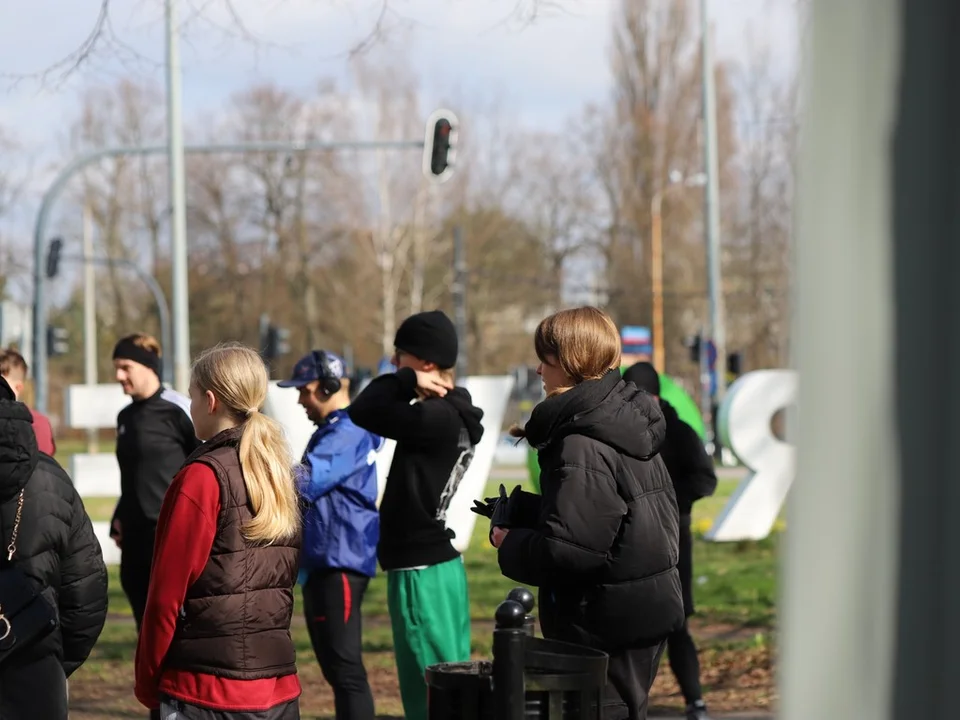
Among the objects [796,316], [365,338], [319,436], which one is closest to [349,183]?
[365,338]

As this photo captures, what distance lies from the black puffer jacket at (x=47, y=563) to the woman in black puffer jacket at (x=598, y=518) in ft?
5.49

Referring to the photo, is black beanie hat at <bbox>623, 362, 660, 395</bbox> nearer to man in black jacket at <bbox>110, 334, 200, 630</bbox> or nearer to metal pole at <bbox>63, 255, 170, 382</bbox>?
man in black jacket at <bbox>110, 334, 200, 630</bbox>

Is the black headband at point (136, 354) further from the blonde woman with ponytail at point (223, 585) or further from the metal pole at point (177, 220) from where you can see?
the metal pole at point (177, 220)

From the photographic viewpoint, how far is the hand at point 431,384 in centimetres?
579

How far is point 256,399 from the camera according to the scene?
411 centimetres

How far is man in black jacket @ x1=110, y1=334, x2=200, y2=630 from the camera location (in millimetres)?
6902

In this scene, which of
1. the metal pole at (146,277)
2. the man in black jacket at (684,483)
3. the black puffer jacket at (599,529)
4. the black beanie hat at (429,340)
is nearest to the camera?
the black puffer jacket at (599,529)

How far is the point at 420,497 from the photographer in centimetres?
571

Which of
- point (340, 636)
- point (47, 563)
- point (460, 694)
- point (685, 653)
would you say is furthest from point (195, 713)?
point (685, 653)

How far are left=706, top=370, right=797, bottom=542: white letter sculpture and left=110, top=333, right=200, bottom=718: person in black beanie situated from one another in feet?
26.5

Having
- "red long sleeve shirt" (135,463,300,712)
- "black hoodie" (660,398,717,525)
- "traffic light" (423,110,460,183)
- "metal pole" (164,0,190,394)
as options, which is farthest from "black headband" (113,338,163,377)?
"traffic light" (423,110,460,183)

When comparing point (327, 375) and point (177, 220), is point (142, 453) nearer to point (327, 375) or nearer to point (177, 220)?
point (327, 375)

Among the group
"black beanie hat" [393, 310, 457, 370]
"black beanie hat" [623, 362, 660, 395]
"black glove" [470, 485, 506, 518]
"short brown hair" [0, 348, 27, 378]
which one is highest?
"black beanie hat" [393, 310, 457, 370]

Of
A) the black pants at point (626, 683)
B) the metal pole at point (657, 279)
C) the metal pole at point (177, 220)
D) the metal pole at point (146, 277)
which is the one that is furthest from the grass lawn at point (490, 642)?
the metal pole at point (657, 279)
